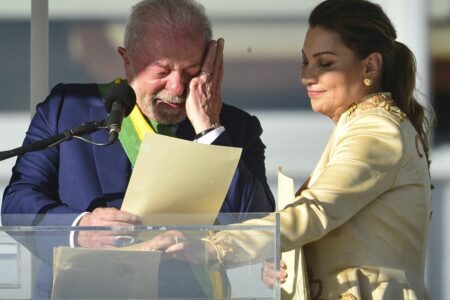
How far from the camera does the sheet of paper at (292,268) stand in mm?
3189

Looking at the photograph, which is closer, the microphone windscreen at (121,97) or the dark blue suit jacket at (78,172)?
the microphone windscreen at (121,97)

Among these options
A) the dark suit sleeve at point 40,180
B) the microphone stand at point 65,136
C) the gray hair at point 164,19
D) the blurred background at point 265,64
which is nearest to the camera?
the microphone stand at point 65,136

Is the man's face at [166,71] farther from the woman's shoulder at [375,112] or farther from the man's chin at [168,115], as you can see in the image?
the woman's shoulder at [375,112]

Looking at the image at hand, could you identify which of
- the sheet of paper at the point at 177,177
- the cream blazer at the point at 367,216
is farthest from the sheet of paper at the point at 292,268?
the sheet of paper at the point at 177,177

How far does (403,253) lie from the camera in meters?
3.20

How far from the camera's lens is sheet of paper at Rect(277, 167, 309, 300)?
126 inches

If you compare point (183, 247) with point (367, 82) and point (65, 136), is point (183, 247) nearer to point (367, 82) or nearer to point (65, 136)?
point (65, 136)

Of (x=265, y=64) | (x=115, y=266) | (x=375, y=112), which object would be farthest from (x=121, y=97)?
(x=265, y=64)

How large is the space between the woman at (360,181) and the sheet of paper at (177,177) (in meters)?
0.18

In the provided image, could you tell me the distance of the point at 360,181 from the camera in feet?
10.3

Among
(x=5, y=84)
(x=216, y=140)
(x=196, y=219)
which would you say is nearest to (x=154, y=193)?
(x=196, y=219)

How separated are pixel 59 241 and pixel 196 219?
0.36m

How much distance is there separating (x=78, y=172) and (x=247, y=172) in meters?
0.49

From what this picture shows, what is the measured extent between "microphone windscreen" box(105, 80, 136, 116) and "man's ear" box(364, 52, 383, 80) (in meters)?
0.66
